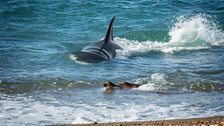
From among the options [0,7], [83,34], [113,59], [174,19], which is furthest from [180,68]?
[0,7]

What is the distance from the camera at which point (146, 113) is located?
922cm

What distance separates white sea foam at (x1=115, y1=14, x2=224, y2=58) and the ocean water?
0.12 feet

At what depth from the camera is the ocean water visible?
31.2ft

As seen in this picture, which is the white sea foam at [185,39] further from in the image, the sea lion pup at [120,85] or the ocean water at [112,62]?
the sea lion pup at [120,85]

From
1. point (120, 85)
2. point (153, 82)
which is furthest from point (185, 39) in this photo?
point (120, 85)

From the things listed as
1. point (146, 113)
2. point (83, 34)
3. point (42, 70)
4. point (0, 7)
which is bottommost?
point (146, 113)

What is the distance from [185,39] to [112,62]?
571 centimetres

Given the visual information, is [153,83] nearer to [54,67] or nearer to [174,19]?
[54,67]

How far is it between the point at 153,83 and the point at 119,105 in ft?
7.45

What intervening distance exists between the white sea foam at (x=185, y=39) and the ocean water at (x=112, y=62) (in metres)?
0.04

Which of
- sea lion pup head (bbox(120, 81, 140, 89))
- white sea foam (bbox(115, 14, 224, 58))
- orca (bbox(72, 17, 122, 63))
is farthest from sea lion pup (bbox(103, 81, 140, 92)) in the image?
white sea foam (bbox(115, 14, 224, 58))

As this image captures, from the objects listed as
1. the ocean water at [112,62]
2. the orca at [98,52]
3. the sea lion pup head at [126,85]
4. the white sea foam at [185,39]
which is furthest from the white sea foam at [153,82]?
the white sea foam at [185,39]

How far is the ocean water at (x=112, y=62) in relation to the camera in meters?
9.52

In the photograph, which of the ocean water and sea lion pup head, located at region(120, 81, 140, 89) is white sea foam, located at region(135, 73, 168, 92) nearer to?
the ocean water
